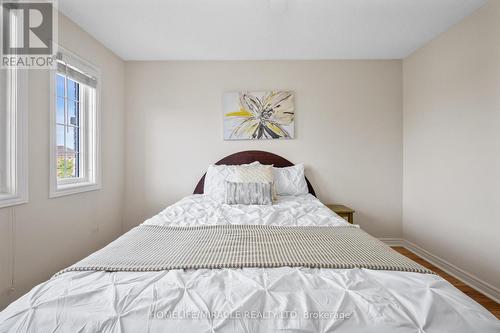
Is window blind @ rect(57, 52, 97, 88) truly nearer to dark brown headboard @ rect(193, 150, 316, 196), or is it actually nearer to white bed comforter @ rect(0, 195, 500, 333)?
dark brown headboard @ rect(193, 150, 316, 196)

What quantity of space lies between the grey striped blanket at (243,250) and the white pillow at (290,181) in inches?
49.4

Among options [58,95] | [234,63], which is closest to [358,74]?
[234,63]

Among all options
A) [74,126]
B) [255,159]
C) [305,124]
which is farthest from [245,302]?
[305,124]

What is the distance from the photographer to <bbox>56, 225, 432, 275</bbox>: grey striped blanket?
3.54 feet

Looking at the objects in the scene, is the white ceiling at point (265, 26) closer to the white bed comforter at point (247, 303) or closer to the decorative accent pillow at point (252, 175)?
the decorative accent pillow at point (252, 175)

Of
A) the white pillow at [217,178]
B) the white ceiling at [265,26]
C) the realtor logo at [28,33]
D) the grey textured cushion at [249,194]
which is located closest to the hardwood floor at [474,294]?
the grey textured cushion at [249,194]

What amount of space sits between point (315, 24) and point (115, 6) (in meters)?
1.80

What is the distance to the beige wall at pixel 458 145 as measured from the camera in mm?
2043

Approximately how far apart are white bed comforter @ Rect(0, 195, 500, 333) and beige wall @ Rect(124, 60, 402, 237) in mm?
2272

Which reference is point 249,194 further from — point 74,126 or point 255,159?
point 74,126

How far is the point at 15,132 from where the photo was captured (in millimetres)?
1788

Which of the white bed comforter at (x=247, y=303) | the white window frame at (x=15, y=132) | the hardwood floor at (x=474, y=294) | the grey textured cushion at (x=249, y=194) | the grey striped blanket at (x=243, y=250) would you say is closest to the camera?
the white bed comforter at (x=247, y=303)

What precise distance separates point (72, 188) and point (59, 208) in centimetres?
22

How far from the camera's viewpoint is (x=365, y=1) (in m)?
2.04
